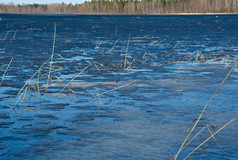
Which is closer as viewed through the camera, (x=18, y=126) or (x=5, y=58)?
(x=18, y=126)

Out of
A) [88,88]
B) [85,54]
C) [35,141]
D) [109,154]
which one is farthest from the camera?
[85,54]

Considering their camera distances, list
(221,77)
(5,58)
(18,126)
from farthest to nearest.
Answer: (5,58)
(221,77)
(18,126)

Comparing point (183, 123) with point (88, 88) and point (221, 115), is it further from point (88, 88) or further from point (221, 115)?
point (88, 88)

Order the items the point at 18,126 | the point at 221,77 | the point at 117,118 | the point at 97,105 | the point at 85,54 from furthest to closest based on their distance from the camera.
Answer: the point at 85,54 → the point at 221,77 → the point at 97,105 → the point at 117,118 → the point at 18,126

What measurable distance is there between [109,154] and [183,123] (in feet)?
7.53

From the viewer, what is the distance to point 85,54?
22.0m

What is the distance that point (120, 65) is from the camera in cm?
1712

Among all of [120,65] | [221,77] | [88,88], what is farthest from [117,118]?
[120,65]

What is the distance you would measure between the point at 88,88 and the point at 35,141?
16.2ft

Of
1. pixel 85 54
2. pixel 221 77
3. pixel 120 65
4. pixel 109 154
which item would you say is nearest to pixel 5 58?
pixel 85 54

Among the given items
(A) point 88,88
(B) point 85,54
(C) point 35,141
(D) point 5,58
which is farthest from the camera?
(B) point 85,54

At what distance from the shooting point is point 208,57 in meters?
19.7

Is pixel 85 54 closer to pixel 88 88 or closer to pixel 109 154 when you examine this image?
pixel 88 88

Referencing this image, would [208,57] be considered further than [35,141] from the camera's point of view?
Yes
